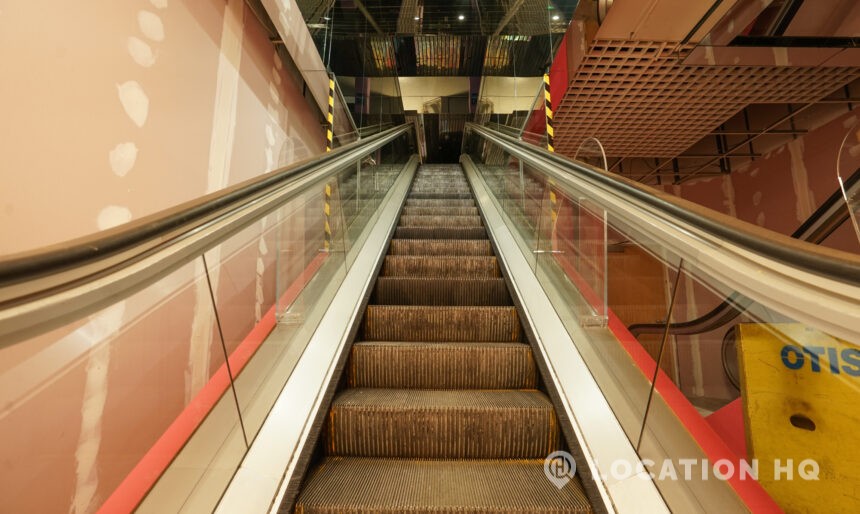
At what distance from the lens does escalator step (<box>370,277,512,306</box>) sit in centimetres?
254

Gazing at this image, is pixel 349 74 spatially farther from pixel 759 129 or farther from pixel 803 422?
pixel 803 422

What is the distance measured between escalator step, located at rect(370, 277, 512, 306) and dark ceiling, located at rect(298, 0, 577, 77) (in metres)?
3.30

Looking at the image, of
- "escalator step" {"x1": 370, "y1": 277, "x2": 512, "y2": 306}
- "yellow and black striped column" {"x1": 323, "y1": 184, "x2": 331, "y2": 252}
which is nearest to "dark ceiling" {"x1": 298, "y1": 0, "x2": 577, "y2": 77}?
"yellow and black striped column" {"x1": 323, "y1": 184, "x2": 331, "y2": 252}

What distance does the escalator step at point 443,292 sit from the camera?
8.32ft

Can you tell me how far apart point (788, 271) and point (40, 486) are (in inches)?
67.6

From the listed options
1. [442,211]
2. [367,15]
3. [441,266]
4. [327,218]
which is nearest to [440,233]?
[441,266]

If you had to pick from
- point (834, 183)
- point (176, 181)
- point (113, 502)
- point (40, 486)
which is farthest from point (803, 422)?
point (834, 183)

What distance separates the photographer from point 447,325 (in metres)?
2.18

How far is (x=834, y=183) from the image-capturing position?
4441 millimetres

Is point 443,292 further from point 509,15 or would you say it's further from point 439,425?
point 509,15

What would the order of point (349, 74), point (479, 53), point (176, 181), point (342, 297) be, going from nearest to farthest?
1. point (342, 297)
2. point (176, 181)
3. point (349, 74)
4. point (479, 53)

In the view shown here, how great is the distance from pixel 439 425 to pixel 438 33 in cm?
862

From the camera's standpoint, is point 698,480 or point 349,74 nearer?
point 698,480

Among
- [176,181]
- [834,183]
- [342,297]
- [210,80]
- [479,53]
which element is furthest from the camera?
[479,53]
